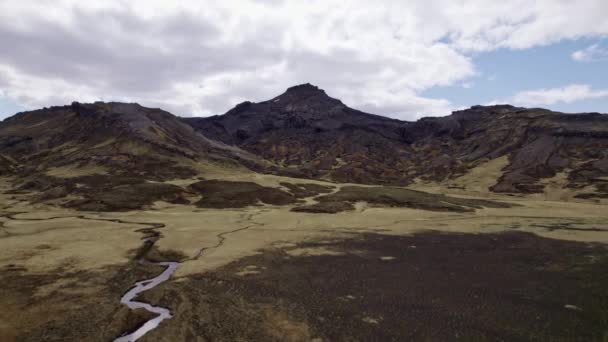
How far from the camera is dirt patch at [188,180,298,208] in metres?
83.4

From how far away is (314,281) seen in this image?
2923 cm

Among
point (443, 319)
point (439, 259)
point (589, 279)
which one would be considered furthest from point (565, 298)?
point (439, 259)

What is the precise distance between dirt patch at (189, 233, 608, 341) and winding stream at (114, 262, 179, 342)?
1.78 meters

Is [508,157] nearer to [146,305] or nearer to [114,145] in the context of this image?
[114,145]

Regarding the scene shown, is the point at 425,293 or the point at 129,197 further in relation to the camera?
the point at 129,197

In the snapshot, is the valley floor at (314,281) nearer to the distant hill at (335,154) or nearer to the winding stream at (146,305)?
the winding stream at (146,305)

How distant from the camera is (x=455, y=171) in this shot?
512 ft

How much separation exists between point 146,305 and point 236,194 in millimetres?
65366

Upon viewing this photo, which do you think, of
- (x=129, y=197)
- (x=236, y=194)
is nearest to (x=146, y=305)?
(x=129, y=197)

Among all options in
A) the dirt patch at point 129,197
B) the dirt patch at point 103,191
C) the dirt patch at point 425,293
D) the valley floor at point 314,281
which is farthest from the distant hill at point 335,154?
the dirt patch at point 425,293

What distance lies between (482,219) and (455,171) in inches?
3832

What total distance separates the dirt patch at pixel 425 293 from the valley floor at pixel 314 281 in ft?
0.36

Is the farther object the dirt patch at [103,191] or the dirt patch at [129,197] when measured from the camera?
the dirt patch at [103,191]

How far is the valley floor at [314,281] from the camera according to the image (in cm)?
2055
